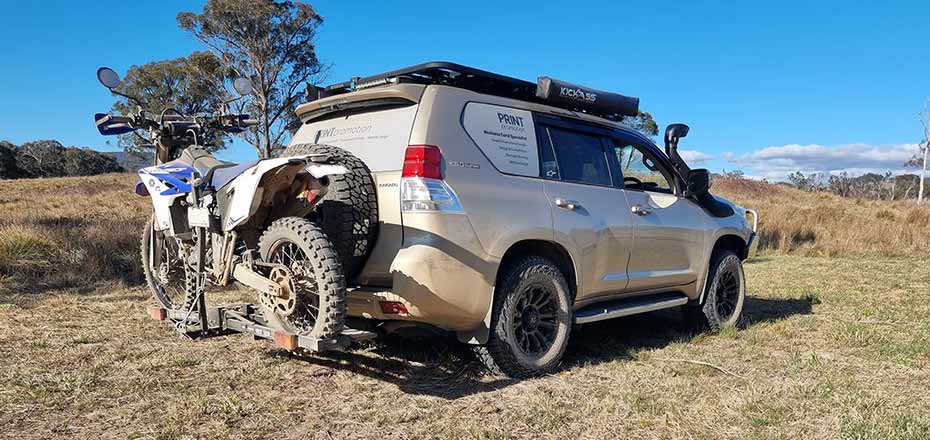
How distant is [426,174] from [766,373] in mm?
2874

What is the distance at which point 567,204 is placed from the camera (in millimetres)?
4734

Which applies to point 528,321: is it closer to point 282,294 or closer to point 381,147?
point 381,147

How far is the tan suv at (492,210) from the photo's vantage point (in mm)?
4027

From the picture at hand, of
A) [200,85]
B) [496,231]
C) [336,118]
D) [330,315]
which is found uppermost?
[200,85]

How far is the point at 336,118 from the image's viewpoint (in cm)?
486

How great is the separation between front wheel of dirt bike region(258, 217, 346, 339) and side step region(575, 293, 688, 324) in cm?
200

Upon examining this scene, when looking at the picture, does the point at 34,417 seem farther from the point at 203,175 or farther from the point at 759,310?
the point at 759,310

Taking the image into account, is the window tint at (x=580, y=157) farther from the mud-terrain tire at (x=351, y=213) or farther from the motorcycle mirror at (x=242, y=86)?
the motorcycle mirror at (x=242, y=86)

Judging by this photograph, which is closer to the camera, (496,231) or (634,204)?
(496,231)

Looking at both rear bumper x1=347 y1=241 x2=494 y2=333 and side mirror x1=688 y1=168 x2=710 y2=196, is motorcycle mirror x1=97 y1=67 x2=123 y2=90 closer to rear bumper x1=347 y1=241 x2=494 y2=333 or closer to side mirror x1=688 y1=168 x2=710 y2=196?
rear bumper x1=347 y1=241 x2=494 y2=333

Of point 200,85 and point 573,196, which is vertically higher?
point 200,85

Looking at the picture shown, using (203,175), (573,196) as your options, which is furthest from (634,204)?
(203,175)

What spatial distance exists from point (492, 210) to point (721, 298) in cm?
346

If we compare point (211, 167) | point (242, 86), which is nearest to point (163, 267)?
point (211, 167)
